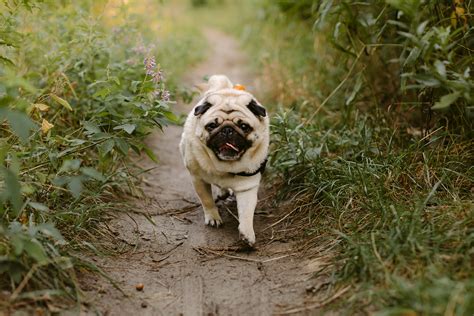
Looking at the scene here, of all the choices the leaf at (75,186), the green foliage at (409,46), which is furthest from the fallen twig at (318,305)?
the leaf at (75,186)

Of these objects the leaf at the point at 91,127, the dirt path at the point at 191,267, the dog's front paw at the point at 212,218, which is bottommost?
the dog's front paw at the point at 212,218

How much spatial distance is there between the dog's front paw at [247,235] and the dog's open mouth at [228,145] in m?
0.44

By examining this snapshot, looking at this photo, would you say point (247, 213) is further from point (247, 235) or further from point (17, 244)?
point (17, 244)

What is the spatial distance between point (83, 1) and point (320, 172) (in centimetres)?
290

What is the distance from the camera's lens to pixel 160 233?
11.0 ft

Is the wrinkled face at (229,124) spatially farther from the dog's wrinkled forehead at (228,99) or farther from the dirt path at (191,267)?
the dirt path at (191,267)

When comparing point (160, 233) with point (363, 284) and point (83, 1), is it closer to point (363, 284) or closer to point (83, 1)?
point (363, 284)

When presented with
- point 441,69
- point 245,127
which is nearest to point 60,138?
point 245,127

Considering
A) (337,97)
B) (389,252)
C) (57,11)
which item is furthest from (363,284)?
(57,11)

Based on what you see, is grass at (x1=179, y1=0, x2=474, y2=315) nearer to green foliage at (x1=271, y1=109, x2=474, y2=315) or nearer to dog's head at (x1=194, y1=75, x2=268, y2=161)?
green foliage at (x1=271, y1=109, x2=474, y2=315)

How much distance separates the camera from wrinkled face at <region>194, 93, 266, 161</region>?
10.2 ft

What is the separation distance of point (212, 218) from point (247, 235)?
471mm

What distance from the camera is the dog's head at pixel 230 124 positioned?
10.2 ft

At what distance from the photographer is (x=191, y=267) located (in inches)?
117
